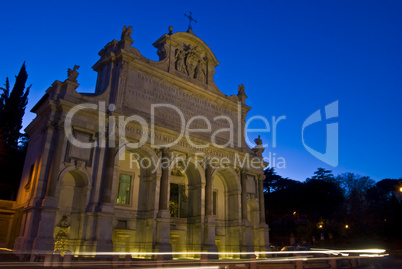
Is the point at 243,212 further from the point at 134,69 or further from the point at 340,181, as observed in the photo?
the point at 340,181

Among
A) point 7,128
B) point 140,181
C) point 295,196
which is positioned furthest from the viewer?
point 295,196

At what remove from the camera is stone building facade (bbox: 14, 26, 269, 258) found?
765 inches

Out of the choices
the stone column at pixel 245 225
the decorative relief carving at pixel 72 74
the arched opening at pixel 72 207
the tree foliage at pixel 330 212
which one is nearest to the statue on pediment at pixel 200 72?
the stone column at pixel 245 225

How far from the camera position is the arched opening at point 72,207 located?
1933 cm

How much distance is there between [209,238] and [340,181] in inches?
2154

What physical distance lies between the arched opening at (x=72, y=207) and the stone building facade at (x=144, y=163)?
6 cm

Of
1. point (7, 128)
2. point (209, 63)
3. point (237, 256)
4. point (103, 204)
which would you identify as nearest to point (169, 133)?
point (103, 204)

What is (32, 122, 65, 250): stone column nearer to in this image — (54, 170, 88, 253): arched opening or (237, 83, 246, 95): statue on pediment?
(54, 170, 88, 253): arched opening

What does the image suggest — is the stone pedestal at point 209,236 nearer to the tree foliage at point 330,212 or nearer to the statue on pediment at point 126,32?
the statue on pediment at point 126,32

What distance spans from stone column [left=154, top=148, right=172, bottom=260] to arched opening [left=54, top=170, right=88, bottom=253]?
5.01 metres

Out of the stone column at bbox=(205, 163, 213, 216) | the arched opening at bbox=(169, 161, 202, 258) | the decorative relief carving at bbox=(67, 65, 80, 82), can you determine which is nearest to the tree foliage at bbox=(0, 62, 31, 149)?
the decorative relief carving at bbox=(67, 65, 80, 82)

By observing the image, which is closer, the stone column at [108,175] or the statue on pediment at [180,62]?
the stone column at [108,175]

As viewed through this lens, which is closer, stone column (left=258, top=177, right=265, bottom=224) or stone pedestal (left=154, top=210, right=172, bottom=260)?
stone pedestal (left=154, top=210, right=172, bottom=260)

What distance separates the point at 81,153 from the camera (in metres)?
20.5
